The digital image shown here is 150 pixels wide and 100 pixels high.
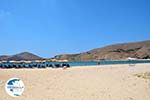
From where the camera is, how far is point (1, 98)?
41.7 ft

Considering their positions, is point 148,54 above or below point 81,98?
above

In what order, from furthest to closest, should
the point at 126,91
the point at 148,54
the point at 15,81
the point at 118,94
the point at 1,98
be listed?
the point at 148,54 → the point at 126,91 → the point at 118,94 → the point at 1,98 → the point at 15,81

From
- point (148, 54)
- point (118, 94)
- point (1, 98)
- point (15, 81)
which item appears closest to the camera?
point (15, 81)

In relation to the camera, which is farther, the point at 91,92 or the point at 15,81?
the point at 91,92

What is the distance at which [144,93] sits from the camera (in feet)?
49.3

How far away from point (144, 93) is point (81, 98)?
11.3ft

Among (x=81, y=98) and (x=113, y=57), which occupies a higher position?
(x=113, y=57)

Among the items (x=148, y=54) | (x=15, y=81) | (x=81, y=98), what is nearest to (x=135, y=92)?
(x=81, y=98)

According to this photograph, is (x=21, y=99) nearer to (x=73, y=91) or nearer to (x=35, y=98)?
(x=35, y=98)

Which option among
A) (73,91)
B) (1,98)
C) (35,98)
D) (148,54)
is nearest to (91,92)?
(73,91)

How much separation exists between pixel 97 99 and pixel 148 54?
181525 mm

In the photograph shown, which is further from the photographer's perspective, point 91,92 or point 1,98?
point 91,92

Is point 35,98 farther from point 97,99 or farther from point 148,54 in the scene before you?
point 148,54

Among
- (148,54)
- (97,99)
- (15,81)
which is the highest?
(148,54)
